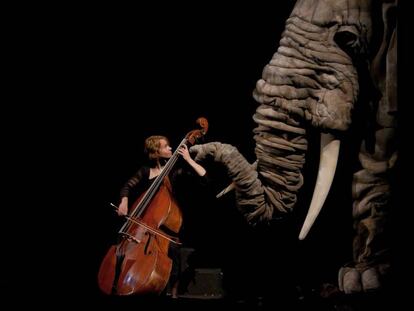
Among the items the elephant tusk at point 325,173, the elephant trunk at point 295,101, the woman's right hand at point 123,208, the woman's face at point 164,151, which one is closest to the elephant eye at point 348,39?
the elephant trunk at point 295,101

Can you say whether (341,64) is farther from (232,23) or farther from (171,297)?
(171,297)

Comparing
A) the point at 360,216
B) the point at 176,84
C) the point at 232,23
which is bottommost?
the point at 360,216

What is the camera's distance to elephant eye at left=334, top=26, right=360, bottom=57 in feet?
7.16

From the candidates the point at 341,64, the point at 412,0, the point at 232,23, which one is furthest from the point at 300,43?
the point at 232,23

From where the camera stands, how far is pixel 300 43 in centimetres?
Answer: 219

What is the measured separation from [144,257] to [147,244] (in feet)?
0.18

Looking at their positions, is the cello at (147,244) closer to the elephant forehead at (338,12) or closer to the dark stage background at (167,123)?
the dark stage background at (167,123)

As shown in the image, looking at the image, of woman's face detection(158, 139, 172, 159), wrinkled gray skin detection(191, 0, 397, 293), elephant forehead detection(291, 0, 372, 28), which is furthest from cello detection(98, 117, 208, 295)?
elephant forehead detection(291, 0, 372, 28)

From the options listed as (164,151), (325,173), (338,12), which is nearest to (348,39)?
(338,12)

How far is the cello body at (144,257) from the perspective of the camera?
2.68 metres

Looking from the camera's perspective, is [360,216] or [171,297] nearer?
[360,216]

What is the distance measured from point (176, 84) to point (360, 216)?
46.2 inches

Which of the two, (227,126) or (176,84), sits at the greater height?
(176,84)

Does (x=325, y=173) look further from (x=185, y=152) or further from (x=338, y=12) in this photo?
(x=185, y=152)
